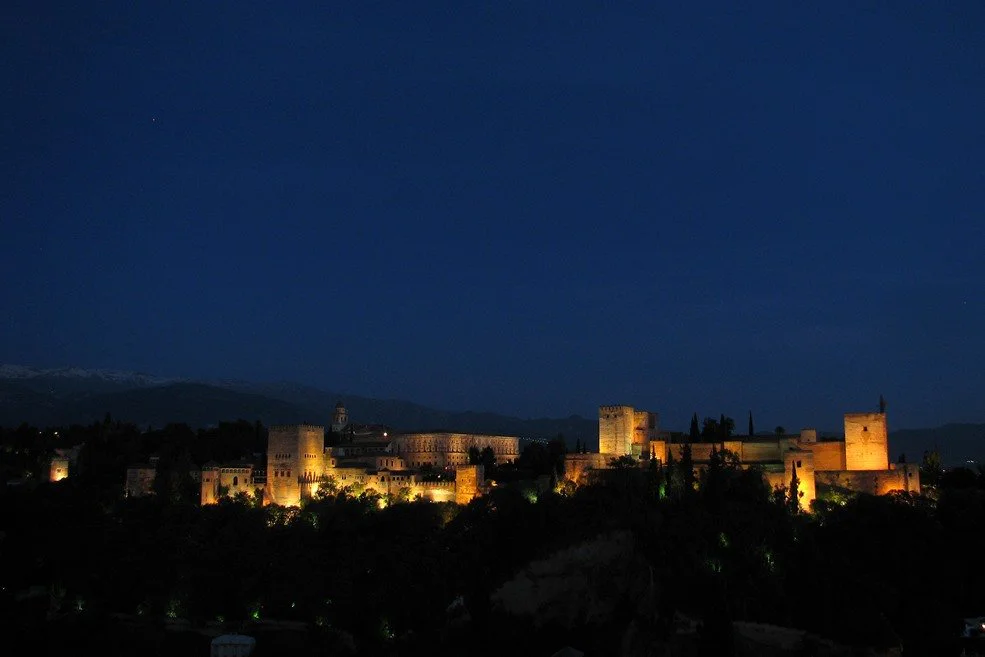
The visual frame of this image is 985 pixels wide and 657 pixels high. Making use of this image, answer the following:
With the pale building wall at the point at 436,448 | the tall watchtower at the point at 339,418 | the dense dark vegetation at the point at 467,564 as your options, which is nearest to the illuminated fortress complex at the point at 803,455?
the dense dark vegetation at the point at 467,564

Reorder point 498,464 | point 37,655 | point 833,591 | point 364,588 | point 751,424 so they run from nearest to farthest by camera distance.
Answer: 1. point 37,655
2. point 833,591
3. point 364,588
4. point 751,424
5. point 498,464

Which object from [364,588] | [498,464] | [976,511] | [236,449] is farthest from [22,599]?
[976,511]

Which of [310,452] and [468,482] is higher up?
[310,452]

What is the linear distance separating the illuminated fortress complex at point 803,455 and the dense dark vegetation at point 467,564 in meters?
1.82

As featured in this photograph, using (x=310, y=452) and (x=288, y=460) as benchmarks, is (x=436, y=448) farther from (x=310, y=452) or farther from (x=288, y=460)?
(x=288, y=460)

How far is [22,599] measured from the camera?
56.4m

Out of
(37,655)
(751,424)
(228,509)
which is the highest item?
(751,424)

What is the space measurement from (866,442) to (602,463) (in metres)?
16.4

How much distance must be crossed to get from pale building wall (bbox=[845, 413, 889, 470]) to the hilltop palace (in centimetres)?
6

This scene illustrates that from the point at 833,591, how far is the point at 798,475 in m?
10.8

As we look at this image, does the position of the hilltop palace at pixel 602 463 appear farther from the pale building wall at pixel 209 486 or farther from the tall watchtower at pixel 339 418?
the tall watchtower at pixel 339 418

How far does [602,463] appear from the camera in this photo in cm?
6750

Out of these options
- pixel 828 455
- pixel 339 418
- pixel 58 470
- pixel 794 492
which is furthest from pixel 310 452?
pixel 828 455

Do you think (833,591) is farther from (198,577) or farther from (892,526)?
(198,577)
